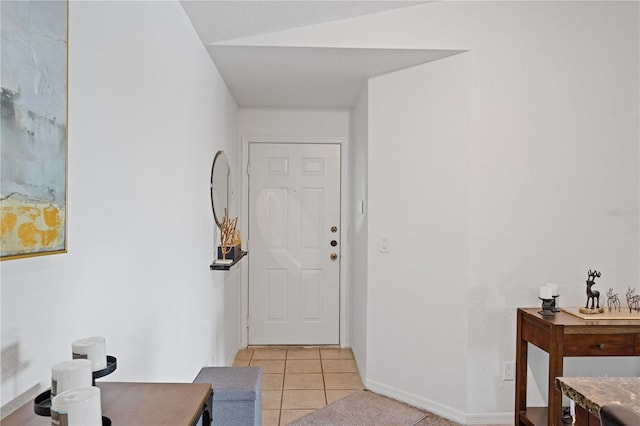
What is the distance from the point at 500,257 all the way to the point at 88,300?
240 cm

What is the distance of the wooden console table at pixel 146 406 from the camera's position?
3.32ft

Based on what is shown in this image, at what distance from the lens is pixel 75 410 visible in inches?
32.1

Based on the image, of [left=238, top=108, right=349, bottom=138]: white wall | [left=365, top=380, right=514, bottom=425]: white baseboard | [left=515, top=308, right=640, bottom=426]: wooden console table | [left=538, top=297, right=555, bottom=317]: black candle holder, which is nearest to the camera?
[left=515, top=308, right=640, bottom=426]: wooden console table

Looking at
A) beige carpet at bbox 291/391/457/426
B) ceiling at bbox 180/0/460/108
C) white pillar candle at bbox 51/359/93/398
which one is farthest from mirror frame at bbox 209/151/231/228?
white pillar candle at bbox 51/359/93/398

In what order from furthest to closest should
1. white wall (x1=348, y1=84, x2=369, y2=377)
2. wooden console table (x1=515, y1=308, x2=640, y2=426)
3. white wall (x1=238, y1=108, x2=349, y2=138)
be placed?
white wall (x1=238, y1=108, x2=349, y2=138), white wall (x1=348, y1=84, x2=369, y2=377), wooden console table (x1=515, y1=308, x2=640, y2=426)

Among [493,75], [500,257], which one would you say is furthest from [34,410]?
[493,75]

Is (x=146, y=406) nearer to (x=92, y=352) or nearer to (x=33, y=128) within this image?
(x=92, y=352)

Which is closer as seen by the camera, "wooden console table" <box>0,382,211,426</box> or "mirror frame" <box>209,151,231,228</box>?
"wooden console table" <box>0,382,211,426</box>

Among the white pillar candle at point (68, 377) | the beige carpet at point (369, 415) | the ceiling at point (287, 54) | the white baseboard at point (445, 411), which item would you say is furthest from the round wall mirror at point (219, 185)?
the white pillar candle at point (68, 377)

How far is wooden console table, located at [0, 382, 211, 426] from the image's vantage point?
1011 mm

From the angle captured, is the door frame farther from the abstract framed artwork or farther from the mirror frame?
the abstract framed artwork

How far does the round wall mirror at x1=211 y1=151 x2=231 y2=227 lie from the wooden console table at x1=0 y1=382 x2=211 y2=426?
2082mm

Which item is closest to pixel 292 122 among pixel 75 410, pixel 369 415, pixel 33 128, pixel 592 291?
pixel 369 415

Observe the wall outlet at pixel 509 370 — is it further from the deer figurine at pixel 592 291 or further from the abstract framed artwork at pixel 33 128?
the abstract framed artwork at pixel 33 128
